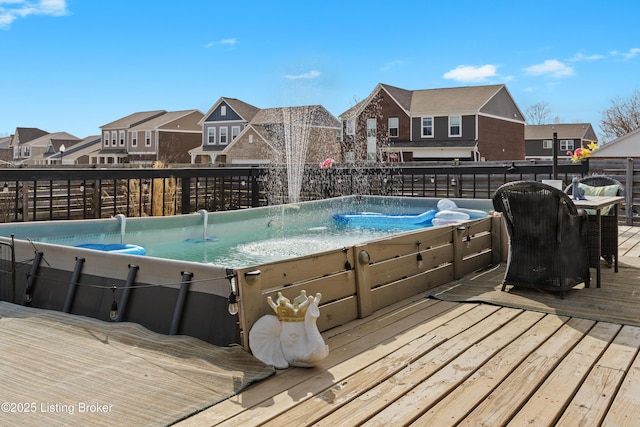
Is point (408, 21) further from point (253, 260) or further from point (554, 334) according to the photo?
point (554, 334)

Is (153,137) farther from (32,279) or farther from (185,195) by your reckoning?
(32,279)

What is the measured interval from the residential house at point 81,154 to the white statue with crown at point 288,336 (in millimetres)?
39226

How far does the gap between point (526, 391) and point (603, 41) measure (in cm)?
3361

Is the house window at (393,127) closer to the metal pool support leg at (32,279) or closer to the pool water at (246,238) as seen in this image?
the pool water at (246,238)

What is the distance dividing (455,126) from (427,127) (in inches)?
50.1

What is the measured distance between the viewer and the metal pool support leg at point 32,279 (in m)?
3.12

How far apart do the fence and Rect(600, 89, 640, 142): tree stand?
22883 millimetres

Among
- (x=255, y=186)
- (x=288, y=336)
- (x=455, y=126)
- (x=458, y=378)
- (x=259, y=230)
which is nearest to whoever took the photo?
(x=458, y=378)

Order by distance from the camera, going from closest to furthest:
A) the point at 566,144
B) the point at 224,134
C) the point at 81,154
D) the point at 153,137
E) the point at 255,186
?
the point at 255,186 < the point at 224,134 < the point at 153,137 < the point at 566,144 < the point at 81,154

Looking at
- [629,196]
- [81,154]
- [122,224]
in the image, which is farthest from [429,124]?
[81,154]

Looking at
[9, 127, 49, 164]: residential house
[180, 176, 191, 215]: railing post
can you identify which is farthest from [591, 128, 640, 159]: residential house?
[9, 127, 49, 164]: residential house

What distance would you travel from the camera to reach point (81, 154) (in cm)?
4091

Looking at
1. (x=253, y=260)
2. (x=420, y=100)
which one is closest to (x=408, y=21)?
(x=420, y=100)

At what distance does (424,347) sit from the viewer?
7.98 feet
